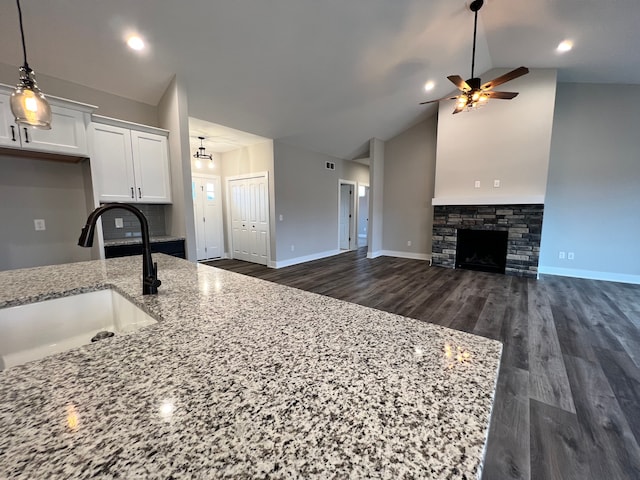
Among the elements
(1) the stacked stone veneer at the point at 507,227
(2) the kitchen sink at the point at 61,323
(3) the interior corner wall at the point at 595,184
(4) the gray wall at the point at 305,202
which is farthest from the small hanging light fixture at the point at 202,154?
(3) the interior corner wall at the point at 595,184

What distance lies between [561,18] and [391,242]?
459 centimetres

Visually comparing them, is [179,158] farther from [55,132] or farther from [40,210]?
[40,210]

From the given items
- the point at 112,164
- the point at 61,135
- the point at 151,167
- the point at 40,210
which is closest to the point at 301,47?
the point at 151,167

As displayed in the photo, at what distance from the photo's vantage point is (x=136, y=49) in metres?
2.76

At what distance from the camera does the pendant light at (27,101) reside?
1598 millimetres

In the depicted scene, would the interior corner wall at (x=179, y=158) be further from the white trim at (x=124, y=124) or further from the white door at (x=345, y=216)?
the white door at (x=345, y=216)

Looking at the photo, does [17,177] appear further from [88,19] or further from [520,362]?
[520,362]

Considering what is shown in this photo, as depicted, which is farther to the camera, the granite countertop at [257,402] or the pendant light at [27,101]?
the pendant light at [27,101]

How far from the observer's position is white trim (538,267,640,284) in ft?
14.4

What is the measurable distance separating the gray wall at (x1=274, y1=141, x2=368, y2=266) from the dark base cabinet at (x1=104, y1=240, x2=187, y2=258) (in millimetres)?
2244

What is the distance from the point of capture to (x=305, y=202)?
6051 mm

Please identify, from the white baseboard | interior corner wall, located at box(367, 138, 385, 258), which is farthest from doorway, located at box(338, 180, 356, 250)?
the white baseboard

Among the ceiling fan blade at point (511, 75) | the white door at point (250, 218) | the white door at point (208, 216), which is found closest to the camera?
the ceiling fan blade at point (511, 75)

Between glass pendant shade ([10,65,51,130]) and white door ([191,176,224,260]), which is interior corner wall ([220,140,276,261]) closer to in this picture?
white door ([191,176,224,260])
